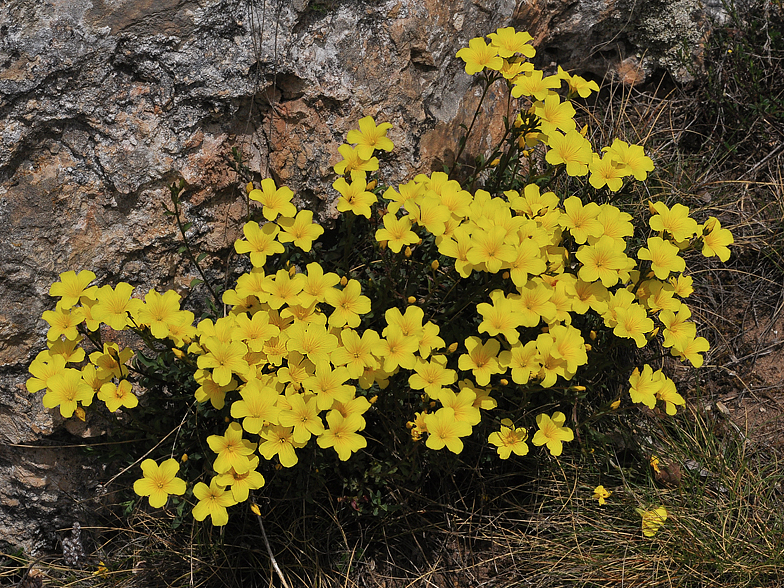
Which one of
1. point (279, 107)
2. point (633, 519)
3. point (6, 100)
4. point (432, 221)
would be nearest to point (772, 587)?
point (633, 519)

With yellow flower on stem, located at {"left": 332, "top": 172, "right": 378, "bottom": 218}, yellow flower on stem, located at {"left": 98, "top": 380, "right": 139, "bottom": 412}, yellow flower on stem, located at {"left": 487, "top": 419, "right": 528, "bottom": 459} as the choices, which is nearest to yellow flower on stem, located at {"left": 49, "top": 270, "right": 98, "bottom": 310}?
yellow flower on stem, located at {"left": 98, "top": 380, "right": 139, "bottom": 412}

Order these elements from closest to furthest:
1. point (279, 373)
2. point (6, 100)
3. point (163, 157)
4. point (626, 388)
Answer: point (279, 373) → point (6, 100) → point (163, 157) → point (626, 388)

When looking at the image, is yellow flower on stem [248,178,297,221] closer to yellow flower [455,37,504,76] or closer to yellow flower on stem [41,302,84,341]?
yellow flower on stem [41,302,84,341]

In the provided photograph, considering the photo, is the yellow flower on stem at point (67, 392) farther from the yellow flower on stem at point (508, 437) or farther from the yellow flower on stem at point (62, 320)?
the yellow flower on stem at point (508, 437)

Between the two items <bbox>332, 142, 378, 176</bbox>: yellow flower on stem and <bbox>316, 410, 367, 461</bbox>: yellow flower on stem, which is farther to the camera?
<bbox>332, 142, 378, 176</bbox>: yellow flower on stem

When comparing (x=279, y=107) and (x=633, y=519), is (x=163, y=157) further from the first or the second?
(x=633, y=519)

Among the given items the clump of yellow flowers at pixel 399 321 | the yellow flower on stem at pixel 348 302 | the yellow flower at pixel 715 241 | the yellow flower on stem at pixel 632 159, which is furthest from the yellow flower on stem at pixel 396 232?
the yellow flower at pixel 715 241
